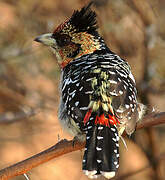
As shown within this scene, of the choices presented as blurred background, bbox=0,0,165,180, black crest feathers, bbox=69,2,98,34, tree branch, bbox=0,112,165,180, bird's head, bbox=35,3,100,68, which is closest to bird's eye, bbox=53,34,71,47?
bird's head, bbox=35,3,100,68

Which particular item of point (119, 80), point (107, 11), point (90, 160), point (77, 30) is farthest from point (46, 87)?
point (90, 160)

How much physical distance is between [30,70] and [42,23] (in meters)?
0.84

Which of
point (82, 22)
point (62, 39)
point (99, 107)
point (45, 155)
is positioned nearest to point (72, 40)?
point (62, 39)

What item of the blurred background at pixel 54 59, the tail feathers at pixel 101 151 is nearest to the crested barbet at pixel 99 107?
the tail feathers at pixel 101 151

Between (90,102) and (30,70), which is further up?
(30,70)

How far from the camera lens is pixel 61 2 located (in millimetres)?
6910

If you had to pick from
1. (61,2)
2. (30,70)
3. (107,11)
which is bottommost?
(30,70)

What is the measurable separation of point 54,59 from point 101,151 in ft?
12.1

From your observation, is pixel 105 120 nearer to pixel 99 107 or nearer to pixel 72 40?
pixel 99 107

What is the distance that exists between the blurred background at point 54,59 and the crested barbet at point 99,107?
5.16ft

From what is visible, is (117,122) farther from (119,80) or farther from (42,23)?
(42,23)

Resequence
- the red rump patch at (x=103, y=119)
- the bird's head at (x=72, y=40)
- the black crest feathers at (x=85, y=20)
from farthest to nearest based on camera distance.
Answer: the bird's head at (x=72, y=40) < the black crest feathers at (x=85, y=20) < the red rump patch at (x=103, y=119)

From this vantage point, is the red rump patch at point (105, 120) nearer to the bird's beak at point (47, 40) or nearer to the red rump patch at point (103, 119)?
the red rump patch at point (103, 119)

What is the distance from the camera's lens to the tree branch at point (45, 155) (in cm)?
297
